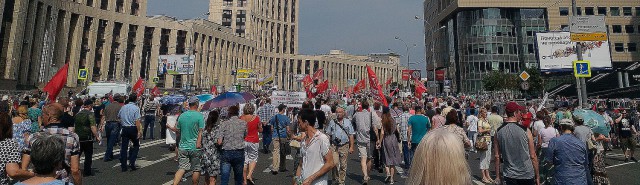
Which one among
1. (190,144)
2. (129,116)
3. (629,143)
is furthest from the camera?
(629,143)

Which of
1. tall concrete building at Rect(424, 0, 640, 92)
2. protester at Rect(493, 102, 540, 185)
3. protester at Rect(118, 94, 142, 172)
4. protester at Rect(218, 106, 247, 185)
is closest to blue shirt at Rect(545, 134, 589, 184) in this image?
protester at Rect(493, 102, 540, 185)

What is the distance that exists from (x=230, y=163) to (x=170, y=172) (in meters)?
3.56

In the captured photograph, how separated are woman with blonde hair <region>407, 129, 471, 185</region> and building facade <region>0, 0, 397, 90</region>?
1393 inches

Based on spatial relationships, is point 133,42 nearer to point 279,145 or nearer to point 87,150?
point 87,150

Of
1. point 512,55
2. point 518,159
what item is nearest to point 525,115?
point 518,159

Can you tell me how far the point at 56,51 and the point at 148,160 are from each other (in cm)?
4842

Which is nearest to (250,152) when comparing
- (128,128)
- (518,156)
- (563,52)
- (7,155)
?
(128,128)

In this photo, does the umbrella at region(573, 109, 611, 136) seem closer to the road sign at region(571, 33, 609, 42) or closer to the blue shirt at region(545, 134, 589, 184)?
the road sign at region(571, 33, 609, 42)

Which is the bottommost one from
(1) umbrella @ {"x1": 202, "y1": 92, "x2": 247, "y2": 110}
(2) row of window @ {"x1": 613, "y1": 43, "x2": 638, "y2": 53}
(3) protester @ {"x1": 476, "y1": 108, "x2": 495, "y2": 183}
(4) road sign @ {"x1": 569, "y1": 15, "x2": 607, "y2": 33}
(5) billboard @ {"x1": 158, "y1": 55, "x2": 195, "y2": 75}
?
(3) protester @ {"x1": 476, "y1": 108, "x2": 495, "y2": 183}

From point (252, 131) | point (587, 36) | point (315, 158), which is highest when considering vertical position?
point (587, 36)

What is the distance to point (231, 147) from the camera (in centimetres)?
675

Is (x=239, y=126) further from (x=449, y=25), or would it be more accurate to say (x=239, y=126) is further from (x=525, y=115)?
(x=449, y=25)

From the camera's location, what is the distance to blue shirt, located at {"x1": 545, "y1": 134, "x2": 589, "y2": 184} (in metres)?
5.07

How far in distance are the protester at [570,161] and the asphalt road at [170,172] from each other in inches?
158
